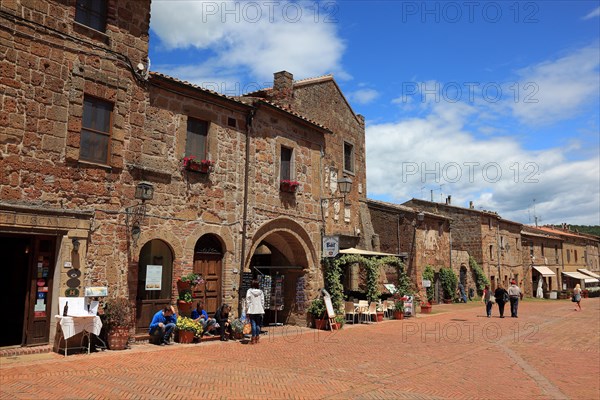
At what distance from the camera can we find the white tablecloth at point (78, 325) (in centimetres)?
946

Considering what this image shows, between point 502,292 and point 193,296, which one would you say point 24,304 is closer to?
point 193,296

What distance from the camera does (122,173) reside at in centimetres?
1140

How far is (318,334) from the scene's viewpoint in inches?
571

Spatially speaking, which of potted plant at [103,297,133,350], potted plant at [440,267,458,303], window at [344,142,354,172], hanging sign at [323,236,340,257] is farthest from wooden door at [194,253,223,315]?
potted plant at [440,267,458,303]

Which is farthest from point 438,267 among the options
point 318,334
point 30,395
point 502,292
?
point 30,395

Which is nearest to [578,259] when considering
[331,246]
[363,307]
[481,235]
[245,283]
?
[481,235]

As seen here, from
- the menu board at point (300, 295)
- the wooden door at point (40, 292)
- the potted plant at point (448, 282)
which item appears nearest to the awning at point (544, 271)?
the potted plant at point (448, 282)

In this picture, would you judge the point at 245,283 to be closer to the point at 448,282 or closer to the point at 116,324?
the point at 116,324

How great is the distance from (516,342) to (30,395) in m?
12.3

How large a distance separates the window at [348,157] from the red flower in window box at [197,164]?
362 inches

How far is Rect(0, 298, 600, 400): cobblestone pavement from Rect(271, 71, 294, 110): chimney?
8603 mm

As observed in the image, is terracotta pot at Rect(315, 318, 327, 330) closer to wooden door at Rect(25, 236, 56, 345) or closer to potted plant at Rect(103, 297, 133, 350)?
potted plant at Rect(103, 297, 133, 350)

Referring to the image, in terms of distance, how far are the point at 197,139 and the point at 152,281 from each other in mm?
4119

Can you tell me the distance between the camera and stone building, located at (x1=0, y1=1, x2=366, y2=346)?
9898mm
